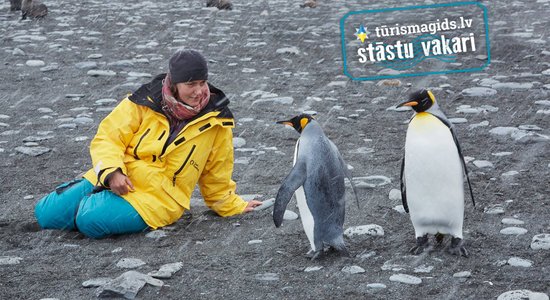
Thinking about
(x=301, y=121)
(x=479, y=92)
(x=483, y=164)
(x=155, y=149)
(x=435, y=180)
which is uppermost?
(x=301, y=121)

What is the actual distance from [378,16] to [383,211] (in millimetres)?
7463

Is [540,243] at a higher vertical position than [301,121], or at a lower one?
lower

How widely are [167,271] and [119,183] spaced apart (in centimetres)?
63

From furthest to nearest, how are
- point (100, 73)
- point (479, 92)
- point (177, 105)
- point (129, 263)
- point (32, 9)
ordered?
point (32, 9) < point (100, 73) < point (479, 92) < point (177, 105) < point (129, 263)

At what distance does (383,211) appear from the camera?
4062mm

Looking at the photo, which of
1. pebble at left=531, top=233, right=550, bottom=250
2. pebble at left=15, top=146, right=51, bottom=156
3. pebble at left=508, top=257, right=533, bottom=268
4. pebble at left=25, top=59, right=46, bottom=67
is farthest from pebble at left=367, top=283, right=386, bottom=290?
pebble at left=25, top=59, right=46, bottom=67

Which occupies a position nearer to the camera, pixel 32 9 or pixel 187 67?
pixel 187 67

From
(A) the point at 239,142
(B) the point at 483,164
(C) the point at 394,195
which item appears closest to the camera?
(C) the point at 394,195

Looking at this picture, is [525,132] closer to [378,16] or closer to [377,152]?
[377,152]

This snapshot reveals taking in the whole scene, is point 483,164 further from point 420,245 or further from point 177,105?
point 177,105

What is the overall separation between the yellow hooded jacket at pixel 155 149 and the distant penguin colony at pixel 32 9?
24.1 ft

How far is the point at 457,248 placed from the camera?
11.2 ft

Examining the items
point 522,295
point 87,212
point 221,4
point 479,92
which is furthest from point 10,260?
point 221,4

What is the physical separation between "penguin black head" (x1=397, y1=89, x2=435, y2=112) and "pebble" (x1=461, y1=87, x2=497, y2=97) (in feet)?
10.2
